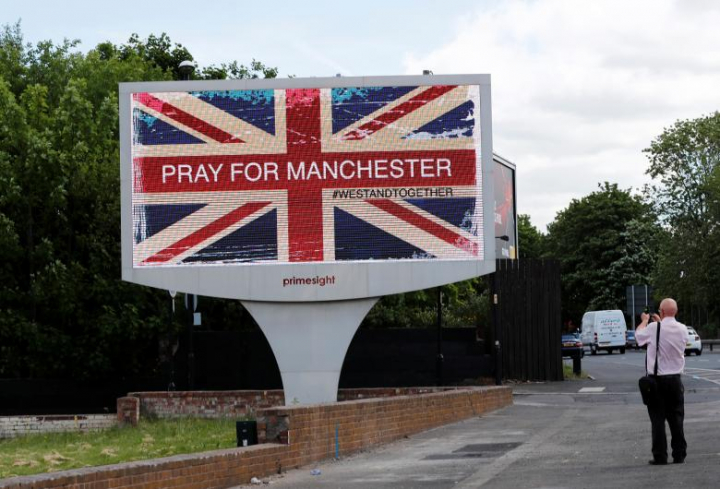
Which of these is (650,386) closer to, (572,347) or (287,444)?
(287,444)

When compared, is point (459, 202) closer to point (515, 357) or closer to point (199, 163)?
point (199, 163)

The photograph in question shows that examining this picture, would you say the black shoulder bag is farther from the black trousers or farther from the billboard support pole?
the billboard support pole

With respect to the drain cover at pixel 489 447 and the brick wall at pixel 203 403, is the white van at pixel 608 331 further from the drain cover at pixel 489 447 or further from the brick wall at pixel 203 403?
the drain cover at pixel 489 447

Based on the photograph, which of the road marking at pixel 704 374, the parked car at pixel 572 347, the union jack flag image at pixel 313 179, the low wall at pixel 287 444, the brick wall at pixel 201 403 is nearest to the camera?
the low wall at pixel 287 444

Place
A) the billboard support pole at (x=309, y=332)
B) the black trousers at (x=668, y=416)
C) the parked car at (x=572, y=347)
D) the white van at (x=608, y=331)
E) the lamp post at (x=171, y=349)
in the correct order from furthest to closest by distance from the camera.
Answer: the white van at (x=608, y=331) → the parked car at (x=572, y=347) → the lamp post at (x=171, y=349) → the billboard support pole at (x=309, y=332) → the black trousers at (x=668, y=416)

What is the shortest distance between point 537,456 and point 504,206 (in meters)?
24.9

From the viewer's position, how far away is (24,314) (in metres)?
34.8

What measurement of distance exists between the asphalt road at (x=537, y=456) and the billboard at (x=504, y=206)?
1329 cm

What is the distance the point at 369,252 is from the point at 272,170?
2923 mm

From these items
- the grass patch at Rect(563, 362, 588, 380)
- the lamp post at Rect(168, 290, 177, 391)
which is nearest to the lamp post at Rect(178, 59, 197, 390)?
the lamp post at Rect(168, 290, 177, 391)

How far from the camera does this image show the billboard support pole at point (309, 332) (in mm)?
29453

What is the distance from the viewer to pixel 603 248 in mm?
102562

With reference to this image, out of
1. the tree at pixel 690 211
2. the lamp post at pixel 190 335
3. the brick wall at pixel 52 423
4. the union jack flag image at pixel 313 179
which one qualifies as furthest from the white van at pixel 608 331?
the brick wall at pixel 52 423

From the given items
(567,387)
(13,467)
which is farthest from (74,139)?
(13,467)
